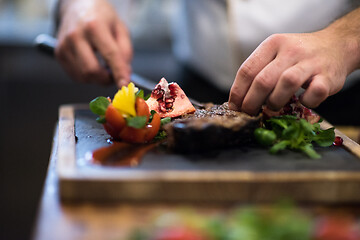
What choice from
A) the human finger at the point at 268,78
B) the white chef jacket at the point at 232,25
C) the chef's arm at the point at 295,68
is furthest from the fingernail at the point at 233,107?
the white chef jacket at the point at 232,25

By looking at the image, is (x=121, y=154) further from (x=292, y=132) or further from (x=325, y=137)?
(x=325, y=137)

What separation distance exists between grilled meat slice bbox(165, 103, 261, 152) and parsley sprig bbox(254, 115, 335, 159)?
5 cm

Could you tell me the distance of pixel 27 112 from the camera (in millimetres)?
3262

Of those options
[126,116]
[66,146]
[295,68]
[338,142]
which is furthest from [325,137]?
[66,146]

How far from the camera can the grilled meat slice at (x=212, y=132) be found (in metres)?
1.30

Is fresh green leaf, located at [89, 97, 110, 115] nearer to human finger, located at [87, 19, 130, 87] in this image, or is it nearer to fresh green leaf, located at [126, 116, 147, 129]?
fresh green leaf, located at [126, 116, 147, 129]

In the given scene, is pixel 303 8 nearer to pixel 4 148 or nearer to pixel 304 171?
pixel 304 171

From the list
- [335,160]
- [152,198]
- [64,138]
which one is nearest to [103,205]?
[152,198]

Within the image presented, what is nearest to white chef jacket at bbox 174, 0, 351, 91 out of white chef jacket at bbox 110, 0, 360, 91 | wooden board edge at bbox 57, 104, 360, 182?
white chef jacket at bbox 110, 0, 360, 91

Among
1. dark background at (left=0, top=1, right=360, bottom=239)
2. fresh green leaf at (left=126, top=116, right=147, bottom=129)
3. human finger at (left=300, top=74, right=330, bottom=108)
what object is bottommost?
dark background at (left=0, top=1, right=360, bottom=239)

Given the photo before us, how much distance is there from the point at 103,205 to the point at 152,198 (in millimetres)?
122

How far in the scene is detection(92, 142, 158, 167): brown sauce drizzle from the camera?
46.9 inches

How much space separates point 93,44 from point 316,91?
48.8 inches

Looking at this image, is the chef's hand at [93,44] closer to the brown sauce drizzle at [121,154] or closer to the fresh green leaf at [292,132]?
the brown sauce drizzle at [121,154]
